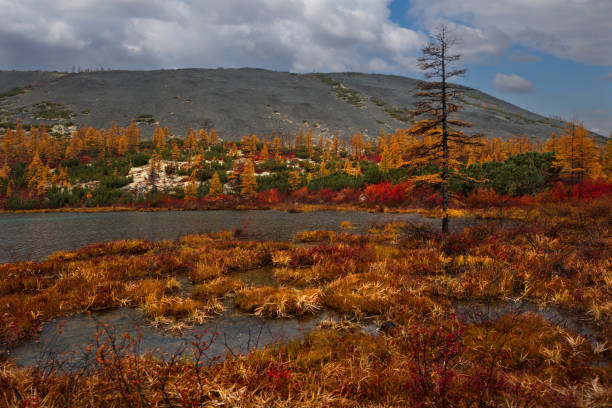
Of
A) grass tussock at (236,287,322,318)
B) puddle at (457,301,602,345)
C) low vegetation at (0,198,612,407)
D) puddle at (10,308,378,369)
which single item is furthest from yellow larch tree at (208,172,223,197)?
puddle at (457,301,602,345)

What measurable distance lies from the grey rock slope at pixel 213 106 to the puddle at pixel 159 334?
104 m

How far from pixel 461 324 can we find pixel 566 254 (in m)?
7.52

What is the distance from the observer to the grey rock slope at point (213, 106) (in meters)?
115

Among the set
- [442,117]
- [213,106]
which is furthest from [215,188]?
[213,106]

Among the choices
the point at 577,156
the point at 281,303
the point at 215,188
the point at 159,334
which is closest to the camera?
the point at 159,334

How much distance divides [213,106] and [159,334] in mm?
143987

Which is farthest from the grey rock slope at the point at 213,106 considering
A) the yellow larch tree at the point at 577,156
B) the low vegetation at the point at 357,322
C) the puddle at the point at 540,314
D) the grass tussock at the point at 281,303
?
the puddle at the point at 540,314

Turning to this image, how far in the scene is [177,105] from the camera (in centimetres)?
13438

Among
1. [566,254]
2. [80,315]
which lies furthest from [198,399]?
[566,254]

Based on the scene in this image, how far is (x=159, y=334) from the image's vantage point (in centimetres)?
647

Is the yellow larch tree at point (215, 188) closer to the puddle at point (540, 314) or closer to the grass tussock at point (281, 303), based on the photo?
the grass tussock at point (281, 303)

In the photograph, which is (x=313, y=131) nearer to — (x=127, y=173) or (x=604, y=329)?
(x=127, y=173)

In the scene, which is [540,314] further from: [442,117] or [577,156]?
[577,156]

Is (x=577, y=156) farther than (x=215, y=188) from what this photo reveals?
No
